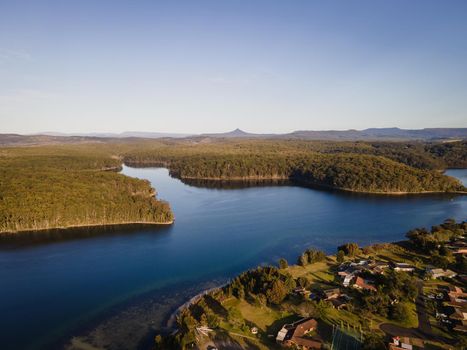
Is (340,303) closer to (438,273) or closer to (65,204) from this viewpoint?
(438,273)

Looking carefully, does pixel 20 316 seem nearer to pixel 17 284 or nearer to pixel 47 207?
pixel 17 284

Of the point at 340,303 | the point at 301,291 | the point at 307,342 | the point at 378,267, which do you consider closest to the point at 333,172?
the point at 378,267

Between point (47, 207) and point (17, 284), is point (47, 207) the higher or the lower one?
the higher one

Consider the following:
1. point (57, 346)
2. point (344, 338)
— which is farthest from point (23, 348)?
point (344, 338)

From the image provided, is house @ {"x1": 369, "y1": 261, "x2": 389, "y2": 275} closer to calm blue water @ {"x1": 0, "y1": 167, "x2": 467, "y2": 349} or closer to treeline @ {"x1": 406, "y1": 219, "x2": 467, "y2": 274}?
treeline @ {"x1": 406, "y1": 219, "x2": 467, "y2": 274}

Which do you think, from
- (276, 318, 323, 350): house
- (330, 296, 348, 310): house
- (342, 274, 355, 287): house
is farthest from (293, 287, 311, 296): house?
(276, 318, 323, 350): house
